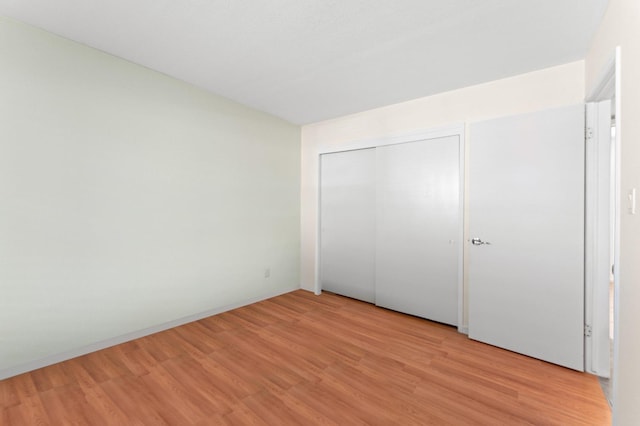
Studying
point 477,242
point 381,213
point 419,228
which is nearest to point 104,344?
point 381,213

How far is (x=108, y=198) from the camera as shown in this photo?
2453mm

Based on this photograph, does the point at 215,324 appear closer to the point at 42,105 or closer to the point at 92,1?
the point at 42,105

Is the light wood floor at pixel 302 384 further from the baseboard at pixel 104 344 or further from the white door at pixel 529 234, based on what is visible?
the white door at pixel 529 234

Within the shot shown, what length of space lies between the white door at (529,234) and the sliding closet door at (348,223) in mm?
1289

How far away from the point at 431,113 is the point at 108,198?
338 cm

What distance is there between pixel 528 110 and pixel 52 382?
446 centimetres

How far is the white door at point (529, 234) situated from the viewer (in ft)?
7.38

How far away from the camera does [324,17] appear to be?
1882mm

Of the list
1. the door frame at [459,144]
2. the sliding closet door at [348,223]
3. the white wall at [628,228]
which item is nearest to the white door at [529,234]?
the door frame at [459,144]

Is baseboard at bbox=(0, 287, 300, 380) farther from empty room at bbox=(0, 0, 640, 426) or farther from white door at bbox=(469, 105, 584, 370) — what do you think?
white door at bbox=(469, 105, 584, 370)

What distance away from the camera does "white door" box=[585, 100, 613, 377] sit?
2137mm

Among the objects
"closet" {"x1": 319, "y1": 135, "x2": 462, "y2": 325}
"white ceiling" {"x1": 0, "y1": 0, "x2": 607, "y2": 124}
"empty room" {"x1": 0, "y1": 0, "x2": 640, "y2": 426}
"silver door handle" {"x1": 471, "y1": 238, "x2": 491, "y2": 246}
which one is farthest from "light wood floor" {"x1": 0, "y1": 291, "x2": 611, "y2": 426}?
"white ceiling" {"x1": 0, "y1": 0, "x2": 607, "y2": 124}

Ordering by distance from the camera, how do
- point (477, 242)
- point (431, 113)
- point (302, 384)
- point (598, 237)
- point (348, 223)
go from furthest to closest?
1. point (348, 223)
2. point (431, 113)
3. point (477, 242)
4. point (598, 237)
5. point (302, 384)

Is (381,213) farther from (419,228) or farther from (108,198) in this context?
(108,198)
